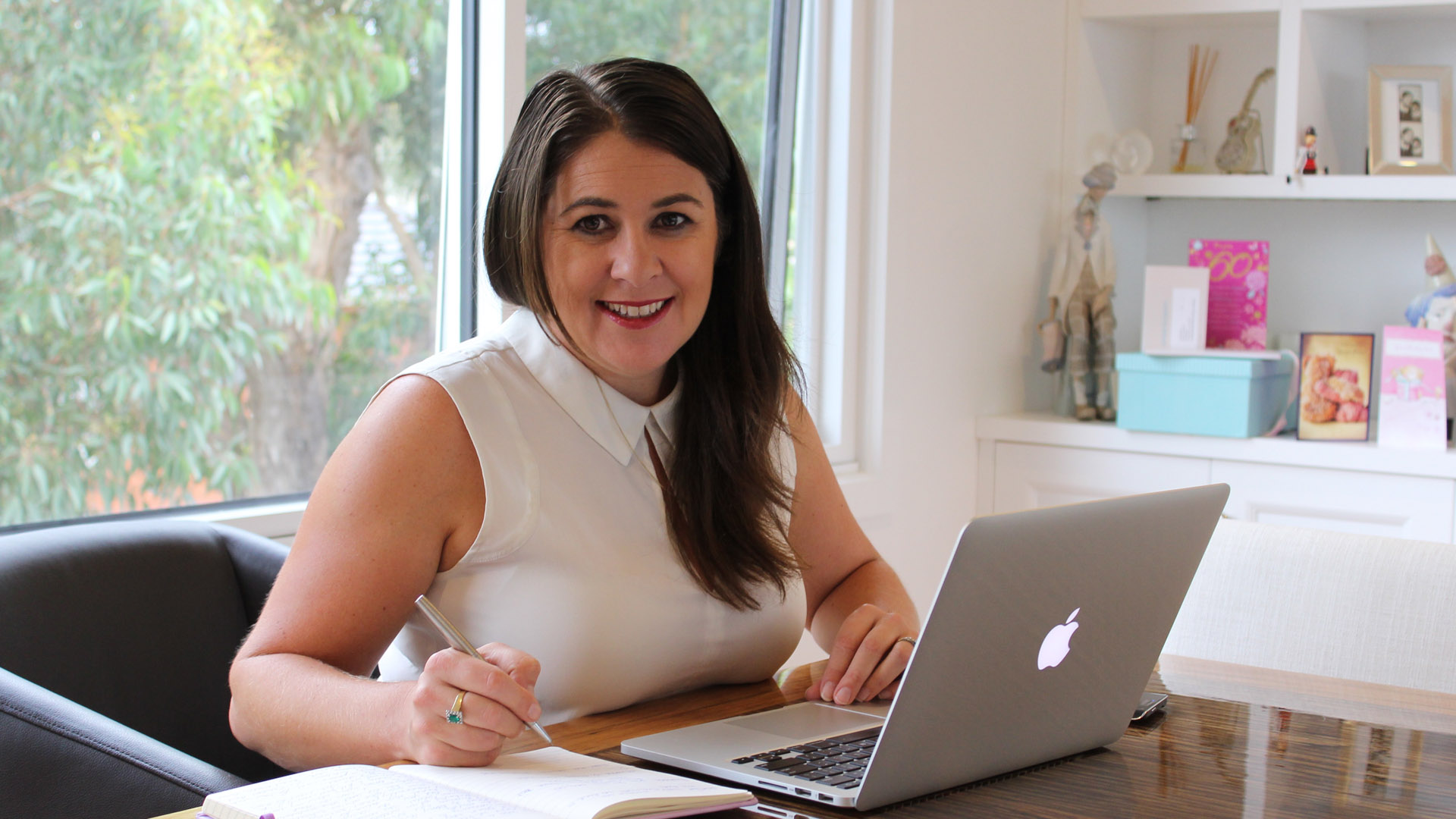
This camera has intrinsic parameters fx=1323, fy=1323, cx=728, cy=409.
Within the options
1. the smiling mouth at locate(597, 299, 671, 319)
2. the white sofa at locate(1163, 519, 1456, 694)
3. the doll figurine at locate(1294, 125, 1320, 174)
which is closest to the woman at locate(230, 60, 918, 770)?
the smiling mouth at locate(597, 299, 671, 319)

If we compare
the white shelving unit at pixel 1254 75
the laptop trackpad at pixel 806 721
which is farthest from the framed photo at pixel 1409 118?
the laptop trackpad at pixel 806 721

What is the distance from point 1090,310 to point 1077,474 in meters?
0.41

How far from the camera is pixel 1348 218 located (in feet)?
10.8

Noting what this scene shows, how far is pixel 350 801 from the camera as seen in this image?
82 centimetres

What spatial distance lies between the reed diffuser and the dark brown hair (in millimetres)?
2177

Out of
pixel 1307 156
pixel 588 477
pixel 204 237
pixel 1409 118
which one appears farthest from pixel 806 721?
pixel 1409 118

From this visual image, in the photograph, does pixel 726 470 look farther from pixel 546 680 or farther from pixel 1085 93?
pixel 1085 93

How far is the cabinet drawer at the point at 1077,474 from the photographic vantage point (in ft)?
10.0

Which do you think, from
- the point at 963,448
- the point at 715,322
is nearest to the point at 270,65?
the point at 715,322

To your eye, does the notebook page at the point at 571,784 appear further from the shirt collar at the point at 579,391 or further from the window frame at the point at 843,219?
the window frame at the point at 843,219

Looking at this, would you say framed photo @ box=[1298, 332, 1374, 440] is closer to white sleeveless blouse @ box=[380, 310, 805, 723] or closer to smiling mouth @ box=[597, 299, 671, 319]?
white sleeveless blouse @ box=[380, 310, 805, 723]

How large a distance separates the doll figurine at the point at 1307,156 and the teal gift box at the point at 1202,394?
44 centimetres

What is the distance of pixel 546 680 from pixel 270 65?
1.11 m

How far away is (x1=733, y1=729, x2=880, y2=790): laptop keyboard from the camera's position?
920 millimetres
